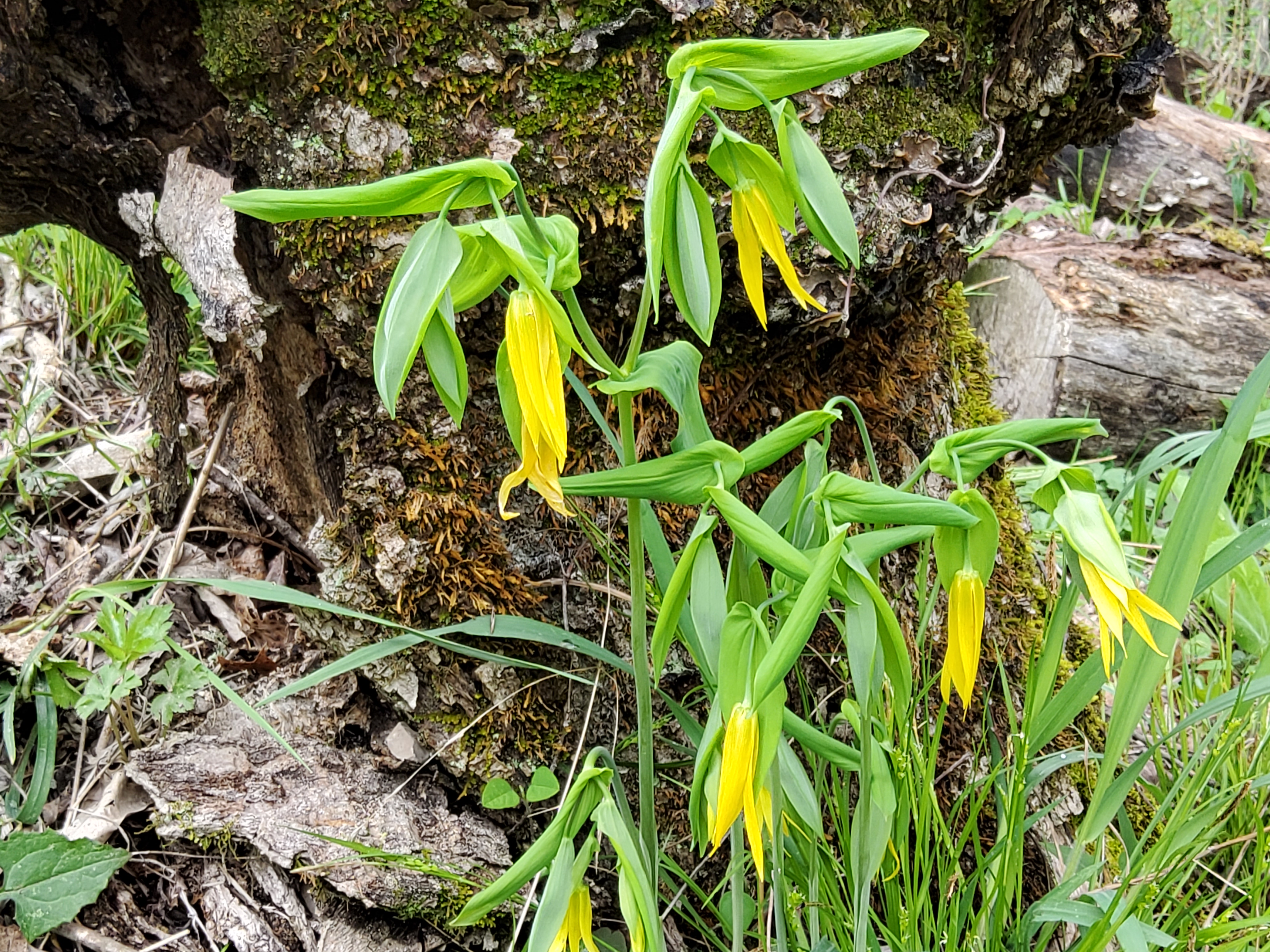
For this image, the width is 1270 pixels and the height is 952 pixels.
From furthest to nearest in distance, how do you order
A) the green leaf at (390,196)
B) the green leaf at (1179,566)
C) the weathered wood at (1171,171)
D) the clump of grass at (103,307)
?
the weathered wood at (1171,171) → the clump of grass at (103,307) → the green leaf at (1179,566) → the green leaf at (390,196)

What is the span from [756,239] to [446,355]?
247 millimetres

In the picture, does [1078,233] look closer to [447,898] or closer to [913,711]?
[913,711]

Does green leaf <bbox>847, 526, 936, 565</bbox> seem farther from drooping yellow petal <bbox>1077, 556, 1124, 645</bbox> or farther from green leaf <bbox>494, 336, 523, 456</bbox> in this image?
green leaf <bbox>494, 336, 523, 456</bbox>

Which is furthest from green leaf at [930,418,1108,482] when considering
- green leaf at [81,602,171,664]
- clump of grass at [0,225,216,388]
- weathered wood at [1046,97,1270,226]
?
weathered wood at [1046,97,1270,226]

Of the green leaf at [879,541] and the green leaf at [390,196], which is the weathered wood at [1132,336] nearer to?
the green leaf at [879,541]

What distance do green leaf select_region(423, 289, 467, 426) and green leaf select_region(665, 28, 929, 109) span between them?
21 cm

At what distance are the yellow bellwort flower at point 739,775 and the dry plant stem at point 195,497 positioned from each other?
98 centimetres

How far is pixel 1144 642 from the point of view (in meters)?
0.84

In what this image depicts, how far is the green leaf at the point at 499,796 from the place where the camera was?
113 cm

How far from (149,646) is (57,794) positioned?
24cm

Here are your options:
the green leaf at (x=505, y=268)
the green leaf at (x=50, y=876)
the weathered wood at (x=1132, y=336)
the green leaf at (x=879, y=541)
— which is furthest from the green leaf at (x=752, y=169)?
the weathered wood at (x=1132, y=336)

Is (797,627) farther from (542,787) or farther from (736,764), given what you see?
(542,787)

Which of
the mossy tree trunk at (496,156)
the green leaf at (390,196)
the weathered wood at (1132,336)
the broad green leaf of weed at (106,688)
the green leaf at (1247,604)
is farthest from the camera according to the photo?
the weathered wood at (1132,336)

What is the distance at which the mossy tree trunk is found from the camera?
1.00 meters
